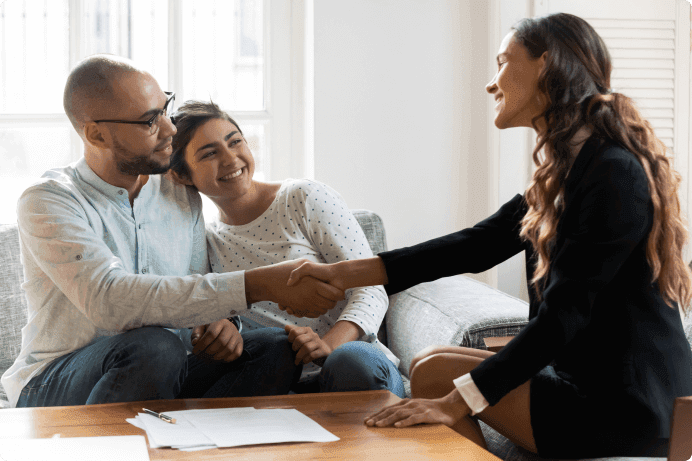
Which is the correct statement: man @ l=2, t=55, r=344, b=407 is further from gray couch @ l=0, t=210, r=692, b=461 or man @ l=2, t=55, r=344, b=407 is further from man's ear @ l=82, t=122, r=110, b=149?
gray couch @ l=0, t=210, r=692, b=461

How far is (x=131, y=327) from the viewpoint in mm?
1406

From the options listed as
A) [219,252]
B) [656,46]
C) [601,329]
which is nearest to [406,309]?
[219,252]

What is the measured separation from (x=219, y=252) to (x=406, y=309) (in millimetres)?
585

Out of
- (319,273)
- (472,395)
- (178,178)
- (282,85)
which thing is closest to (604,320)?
(472,395)

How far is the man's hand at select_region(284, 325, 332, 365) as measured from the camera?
1.52 metres

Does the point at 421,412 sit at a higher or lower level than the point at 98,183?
lower

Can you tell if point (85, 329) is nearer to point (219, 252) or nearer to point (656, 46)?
point (219, 252)

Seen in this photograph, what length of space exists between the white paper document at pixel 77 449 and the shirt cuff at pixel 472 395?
536 mm

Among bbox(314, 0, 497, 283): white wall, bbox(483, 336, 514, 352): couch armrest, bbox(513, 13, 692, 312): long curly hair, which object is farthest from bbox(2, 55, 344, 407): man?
bbox(314, 0, 497, 283): white wall

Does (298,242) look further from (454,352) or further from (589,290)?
(589,290)

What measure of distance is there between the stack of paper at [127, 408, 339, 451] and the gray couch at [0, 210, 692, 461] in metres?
0.60

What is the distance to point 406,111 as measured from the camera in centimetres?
252

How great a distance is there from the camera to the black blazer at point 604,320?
1119 mm

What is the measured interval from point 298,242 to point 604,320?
0.86m
